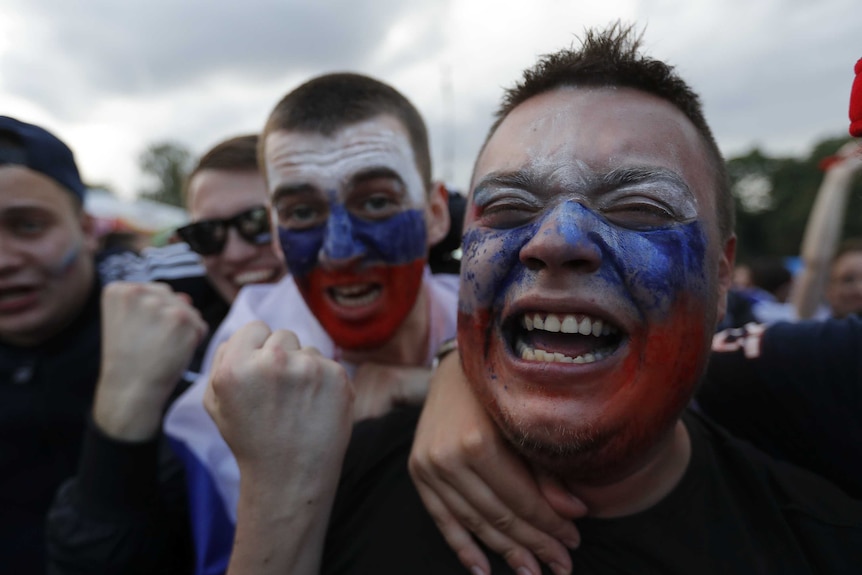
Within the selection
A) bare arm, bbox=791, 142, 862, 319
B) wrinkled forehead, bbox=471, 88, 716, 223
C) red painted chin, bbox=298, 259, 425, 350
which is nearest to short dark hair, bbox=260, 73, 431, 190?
red painted chin, bbox=298, 259, 425, 350

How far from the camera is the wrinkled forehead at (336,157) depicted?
6.18ft

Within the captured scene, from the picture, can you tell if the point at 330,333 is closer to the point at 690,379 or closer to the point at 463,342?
the point at 463,342

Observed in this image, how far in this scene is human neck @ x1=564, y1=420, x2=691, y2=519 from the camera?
4.62 feet

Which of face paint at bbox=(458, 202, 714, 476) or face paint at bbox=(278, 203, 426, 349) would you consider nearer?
face paint at bbox=(458, 202, 714, 476)

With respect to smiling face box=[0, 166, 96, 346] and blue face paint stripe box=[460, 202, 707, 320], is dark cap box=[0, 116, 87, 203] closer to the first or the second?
smiling face box=[0, 166, 96, 346]

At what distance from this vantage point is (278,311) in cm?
240

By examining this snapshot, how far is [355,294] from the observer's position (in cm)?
199

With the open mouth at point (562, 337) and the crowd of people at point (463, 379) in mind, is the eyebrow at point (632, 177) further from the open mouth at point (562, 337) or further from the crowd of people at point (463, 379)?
the open mouth at point (562, 337)

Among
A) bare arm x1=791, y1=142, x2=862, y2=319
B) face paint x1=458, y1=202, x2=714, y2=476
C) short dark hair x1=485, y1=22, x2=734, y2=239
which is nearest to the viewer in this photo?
face paint x1=458, y1=202, x2=714, y2=476

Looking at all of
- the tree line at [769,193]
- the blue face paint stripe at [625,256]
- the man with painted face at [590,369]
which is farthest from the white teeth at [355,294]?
the tree line at [769,193]

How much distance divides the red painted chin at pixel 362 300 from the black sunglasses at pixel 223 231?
2.86 ft

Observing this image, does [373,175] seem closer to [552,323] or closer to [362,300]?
[362,300]

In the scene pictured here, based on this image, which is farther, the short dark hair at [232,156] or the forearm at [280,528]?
the short dark hair at [232,156]

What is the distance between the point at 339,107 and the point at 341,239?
0.49m
